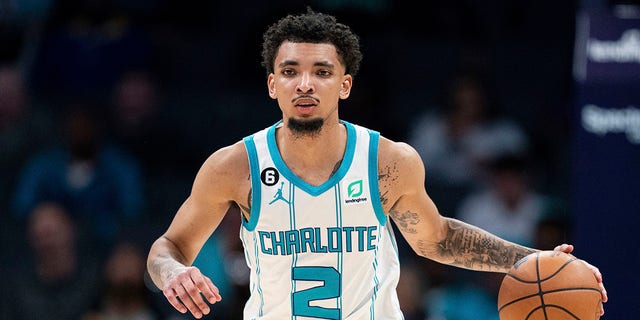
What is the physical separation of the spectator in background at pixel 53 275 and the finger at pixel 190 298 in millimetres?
4374

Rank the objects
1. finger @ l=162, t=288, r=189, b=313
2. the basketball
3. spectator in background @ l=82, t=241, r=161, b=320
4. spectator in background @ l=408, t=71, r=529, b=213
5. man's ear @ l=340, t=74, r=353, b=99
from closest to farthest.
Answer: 1. finger @ l=162, t=288, r=189, b=313
2. the basketball
3. man's ear @ l=340, t=74, r=353, b=99
4. spectator in background @ l=82, t=241, r=161, b=320
5. spectator in background @ l=408, t=71, r=529, b=213

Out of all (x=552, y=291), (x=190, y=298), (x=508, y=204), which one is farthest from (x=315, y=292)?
(x=508, y=204)

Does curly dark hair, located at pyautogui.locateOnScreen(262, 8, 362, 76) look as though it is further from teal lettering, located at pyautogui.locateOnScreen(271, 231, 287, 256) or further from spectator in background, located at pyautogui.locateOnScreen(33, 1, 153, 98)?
spectator in background, located at pyautogui.locateOnScreen(33, 1, 153, 98)

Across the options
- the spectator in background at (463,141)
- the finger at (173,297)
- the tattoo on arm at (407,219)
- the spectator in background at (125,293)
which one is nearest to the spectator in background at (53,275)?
the spectator in background at (125,293)

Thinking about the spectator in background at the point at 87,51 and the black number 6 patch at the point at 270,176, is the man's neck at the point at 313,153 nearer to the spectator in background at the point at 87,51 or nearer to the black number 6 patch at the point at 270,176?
the black number 6 patch at the point at 270,176

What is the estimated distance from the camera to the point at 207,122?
10156 millimetres

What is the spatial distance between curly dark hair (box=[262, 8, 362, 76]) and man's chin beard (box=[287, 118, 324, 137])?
0.32 m

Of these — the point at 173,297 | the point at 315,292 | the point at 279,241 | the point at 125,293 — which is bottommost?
the point at 125,293

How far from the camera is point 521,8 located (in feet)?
34.8

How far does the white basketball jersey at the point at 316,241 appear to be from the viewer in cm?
490

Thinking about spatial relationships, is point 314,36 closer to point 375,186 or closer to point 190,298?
point 375,186

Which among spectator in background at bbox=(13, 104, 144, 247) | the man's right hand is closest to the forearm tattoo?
the man's right hand

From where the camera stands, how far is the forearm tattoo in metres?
5.09

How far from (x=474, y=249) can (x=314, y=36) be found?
4.14 ft
